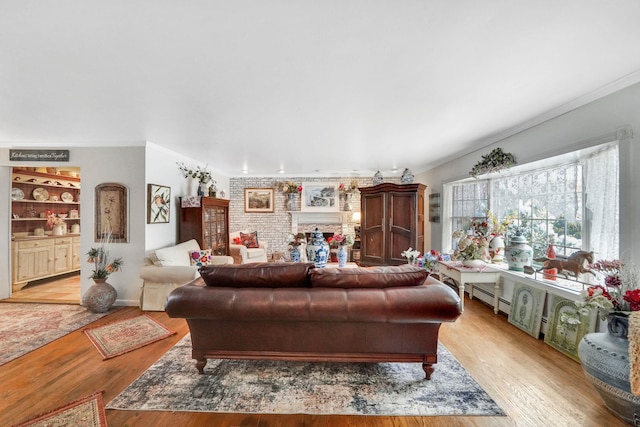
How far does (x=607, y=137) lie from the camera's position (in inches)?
90.3

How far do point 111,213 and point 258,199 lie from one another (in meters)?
3.64

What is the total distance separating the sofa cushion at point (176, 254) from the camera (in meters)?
3.71

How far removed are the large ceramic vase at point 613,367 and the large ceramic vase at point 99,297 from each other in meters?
5.04

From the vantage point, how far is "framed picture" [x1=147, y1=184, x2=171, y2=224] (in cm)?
396

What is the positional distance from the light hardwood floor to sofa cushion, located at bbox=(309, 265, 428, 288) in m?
0.84

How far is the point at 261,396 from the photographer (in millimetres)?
1965

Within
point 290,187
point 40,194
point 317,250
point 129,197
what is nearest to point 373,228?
point 290,187

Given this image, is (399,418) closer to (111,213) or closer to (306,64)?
(306,64)

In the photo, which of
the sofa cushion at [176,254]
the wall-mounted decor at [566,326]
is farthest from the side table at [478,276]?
the sofa cushion at [176,254]

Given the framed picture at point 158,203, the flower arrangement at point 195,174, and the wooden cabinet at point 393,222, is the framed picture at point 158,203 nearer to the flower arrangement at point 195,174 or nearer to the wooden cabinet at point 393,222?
the flower arrangement at point 195,174

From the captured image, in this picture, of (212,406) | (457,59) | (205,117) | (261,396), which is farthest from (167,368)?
(457,59)

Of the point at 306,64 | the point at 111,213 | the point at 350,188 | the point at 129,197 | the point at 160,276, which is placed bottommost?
the point at 160,276

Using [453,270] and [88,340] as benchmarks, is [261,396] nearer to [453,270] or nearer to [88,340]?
[88,340]

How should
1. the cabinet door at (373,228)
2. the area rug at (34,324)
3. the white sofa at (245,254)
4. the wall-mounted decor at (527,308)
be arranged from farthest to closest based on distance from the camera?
the white sofa at (245,254) → the cabinet door at (373,228) → the wall-mounted decor at (527,308) → the area rug at (34,324)
